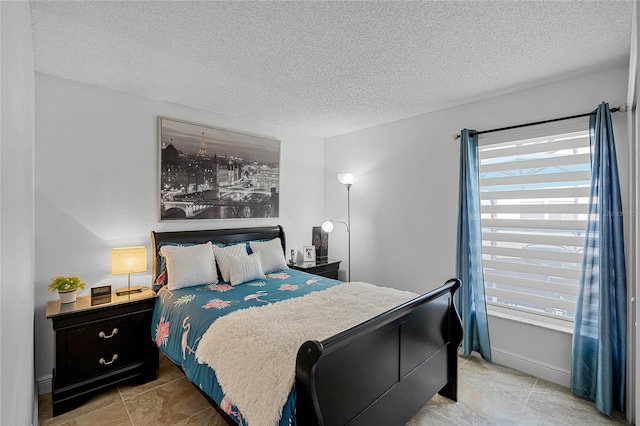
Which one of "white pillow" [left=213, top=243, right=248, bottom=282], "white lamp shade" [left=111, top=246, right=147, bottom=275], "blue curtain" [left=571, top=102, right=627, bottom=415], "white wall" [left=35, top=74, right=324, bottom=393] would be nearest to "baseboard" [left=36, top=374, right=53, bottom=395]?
"white wall" [left=35, top=74, right=324, bottom=393]

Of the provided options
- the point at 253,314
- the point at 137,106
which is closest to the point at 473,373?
the point at 253,314

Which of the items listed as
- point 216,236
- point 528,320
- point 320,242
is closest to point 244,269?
point 216,236

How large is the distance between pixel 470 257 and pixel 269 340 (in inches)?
89.0

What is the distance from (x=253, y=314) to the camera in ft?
6.91

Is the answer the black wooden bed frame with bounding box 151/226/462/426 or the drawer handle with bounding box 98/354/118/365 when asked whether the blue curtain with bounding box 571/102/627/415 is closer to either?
the black wooden bed frame with bounding box 151/226/462/426

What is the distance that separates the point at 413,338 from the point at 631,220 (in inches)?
72.7

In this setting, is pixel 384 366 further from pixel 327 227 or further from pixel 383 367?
pixel 327 227

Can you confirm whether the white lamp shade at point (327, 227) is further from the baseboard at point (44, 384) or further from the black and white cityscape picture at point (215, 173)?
the baseboard at point (44, 384)

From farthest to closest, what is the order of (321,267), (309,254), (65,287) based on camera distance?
(309,254) < (321,267) < (65,287)

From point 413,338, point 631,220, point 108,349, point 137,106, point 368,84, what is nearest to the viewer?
point 413,338

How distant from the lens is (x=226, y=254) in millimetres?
3238

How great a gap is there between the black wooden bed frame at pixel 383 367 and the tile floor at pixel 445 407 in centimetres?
20

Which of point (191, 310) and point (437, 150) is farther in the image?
point (437, 150)

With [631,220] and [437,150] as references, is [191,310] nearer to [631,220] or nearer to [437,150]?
[437,150]
